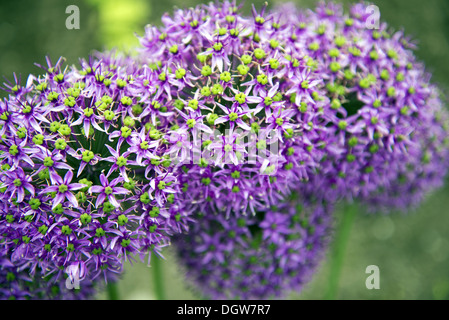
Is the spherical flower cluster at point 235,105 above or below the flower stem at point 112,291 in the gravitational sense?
above

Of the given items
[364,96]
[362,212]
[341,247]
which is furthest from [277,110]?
[362,212]

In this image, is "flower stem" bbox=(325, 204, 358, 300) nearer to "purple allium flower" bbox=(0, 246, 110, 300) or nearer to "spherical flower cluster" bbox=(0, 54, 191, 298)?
"spherical flower cluster" bbox=(0, 54, 191, 298)

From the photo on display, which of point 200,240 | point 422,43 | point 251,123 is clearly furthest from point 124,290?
point 422,43

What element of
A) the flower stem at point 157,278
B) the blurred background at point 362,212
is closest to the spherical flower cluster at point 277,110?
the flower stem at point 157,278

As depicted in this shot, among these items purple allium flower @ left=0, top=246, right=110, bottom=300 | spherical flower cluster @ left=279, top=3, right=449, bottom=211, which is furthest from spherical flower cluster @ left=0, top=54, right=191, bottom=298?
spherical flower cluster @ left=279, top=3, right=449, bottom=211

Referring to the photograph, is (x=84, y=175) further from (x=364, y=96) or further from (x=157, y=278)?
(x=364, y=96)

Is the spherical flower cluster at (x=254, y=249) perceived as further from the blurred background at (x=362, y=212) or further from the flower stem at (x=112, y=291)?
the blurred background at (x=362, y=212)

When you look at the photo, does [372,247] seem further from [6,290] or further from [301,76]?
[6,290]
